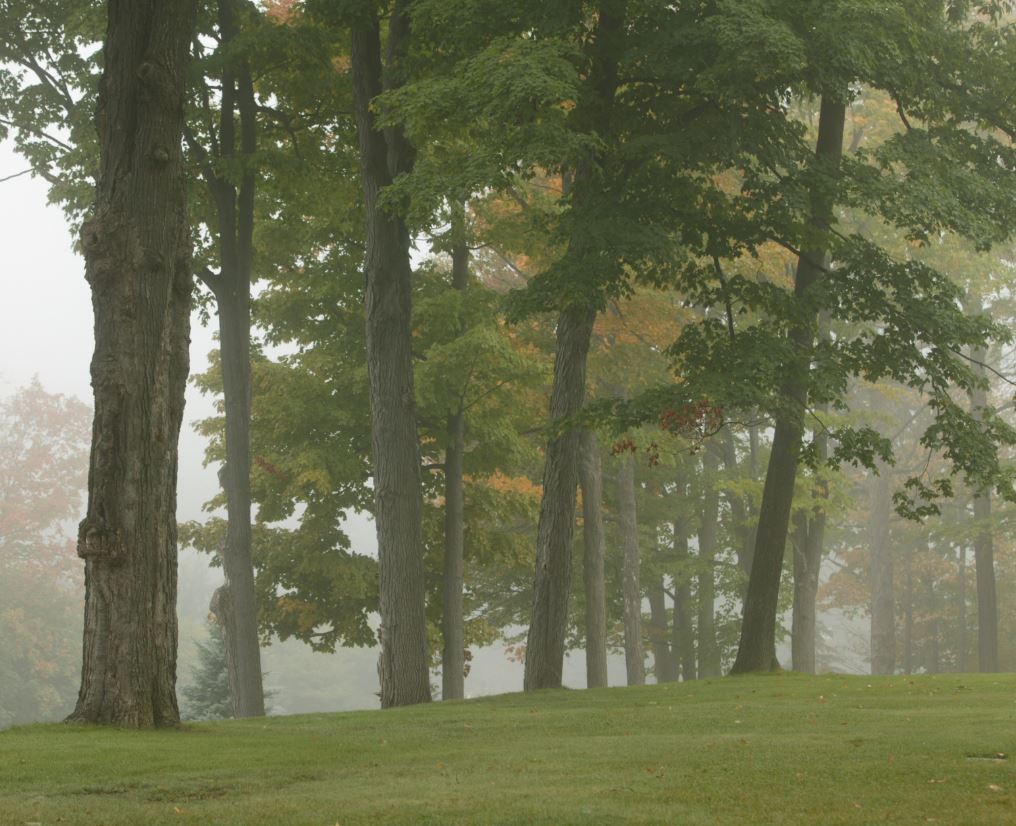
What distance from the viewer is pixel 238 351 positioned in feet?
60.6

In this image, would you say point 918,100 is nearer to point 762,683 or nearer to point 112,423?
point 762,683

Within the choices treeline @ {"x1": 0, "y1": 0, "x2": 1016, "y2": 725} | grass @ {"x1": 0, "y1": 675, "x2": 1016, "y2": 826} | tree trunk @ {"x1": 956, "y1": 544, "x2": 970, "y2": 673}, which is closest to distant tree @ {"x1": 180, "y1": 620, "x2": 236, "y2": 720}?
treeline @ {"x1": 0, "y1": 0, "x2": 1016, "y2": 725}

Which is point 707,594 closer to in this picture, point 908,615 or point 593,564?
point 593,564

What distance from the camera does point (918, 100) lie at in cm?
1642

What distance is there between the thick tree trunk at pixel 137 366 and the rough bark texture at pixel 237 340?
672 centimetres

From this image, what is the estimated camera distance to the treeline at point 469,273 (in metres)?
11.4

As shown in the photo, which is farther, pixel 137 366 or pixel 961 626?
pixel 961 626

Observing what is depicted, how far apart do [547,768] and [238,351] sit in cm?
1167

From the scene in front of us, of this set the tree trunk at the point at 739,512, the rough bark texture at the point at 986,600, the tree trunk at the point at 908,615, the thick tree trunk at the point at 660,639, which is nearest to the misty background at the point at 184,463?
the tree trunk at the point at 908,615

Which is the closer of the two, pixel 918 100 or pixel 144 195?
pixel 144 195

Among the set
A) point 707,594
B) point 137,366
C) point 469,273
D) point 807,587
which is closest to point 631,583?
point 807,587

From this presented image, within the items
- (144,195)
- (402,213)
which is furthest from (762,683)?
(144,195)

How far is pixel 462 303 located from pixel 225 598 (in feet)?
22.5

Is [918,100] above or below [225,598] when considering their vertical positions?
above
